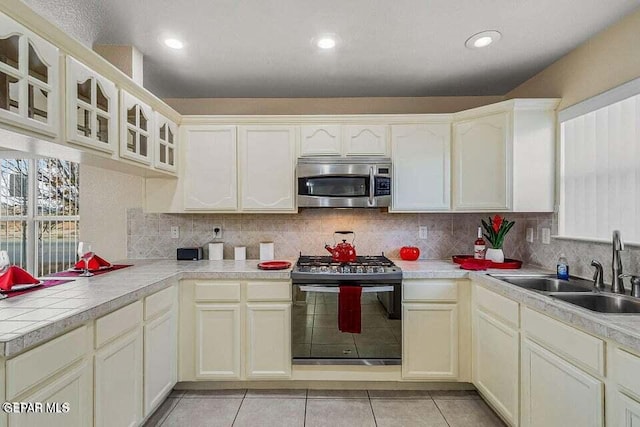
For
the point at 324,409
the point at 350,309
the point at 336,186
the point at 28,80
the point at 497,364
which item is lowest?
the point at 324,409

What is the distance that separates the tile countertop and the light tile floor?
88cm

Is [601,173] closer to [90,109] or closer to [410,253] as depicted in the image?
[410,253]

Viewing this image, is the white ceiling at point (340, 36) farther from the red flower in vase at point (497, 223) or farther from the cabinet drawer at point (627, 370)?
the cabinet drawer at point (627, 370)

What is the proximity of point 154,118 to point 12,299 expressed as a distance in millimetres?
1441

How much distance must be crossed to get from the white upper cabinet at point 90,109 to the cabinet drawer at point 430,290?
2203mm

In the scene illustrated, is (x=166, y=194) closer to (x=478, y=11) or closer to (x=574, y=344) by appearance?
(x=478, y=11)

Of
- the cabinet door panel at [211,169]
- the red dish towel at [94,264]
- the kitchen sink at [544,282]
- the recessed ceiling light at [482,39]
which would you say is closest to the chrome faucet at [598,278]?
the kitchen sink at [544,282]

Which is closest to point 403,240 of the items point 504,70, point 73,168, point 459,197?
point 459,197

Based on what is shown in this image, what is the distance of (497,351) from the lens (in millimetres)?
2047

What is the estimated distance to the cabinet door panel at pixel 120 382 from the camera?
151 cm

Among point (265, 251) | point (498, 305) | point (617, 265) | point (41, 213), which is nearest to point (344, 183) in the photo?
point (265, 251)

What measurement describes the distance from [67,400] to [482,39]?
117 inches

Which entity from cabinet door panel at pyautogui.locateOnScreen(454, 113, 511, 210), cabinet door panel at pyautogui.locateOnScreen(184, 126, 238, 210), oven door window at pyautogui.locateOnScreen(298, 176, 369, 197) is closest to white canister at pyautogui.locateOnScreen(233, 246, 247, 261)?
cabinet door panel at pyautogui.locateOnScreen(184, 126, 238, 210)

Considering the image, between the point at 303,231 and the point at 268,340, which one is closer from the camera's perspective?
the point at 268,340
